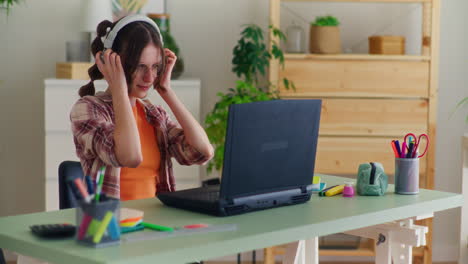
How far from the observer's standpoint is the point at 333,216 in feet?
6.52

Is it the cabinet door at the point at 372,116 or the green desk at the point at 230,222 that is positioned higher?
the cabinet door at the point at 372,116

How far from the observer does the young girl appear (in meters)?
2.22

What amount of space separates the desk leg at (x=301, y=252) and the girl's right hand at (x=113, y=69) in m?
0.74

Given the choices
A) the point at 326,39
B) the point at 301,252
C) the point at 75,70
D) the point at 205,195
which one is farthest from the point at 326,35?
the point at 205,195

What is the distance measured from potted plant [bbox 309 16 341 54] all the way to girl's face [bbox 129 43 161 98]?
79.7 inches

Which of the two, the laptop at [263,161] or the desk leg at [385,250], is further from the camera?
the desk leg at [385,250]

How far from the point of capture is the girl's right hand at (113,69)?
7.15 feet

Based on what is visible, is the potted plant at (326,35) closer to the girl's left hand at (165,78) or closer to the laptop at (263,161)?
the girl's left hand at (165,78)

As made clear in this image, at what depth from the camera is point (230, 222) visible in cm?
189

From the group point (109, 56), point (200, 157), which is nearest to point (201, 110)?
point (200, 157)

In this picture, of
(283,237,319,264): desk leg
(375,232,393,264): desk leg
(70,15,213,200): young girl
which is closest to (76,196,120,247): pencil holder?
(70,15,213,200): young girl

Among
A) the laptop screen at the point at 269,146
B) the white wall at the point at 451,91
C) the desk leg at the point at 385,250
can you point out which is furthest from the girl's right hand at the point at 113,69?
the white wall at the point at 451,91

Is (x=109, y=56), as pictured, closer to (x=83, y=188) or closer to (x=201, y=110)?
(x=83, y=188)

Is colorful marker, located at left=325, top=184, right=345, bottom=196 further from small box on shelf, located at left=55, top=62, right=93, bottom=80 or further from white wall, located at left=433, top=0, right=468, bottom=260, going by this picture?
white wall, located at left=433, top=0, right=468, bottom=260
